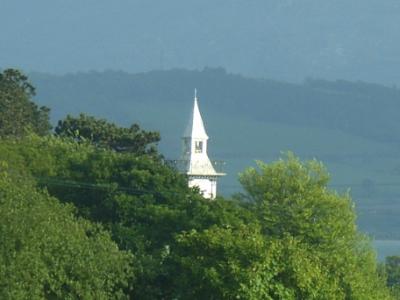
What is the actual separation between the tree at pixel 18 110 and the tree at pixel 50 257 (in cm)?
3782

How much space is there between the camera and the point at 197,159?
414ft

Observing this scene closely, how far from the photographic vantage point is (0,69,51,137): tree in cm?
10231

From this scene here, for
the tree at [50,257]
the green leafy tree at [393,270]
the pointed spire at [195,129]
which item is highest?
the pointed spire at [195,129]

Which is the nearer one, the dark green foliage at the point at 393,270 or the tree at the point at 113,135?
the tree at the point at 113,135

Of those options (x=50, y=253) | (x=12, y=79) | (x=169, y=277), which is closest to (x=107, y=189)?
(x=169, y=277)

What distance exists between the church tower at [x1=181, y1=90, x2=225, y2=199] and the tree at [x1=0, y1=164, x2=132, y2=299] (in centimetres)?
5556

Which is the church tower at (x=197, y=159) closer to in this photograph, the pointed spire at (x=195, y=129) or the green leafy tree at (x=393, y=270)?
the pointed spire at (x=195, y=129)

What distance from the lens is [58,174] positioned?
77.7m

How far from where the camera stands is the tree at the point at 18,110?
10231 cm

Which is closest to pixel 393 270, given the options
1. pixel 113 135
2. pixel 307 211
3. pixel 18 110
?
pixel 113 135

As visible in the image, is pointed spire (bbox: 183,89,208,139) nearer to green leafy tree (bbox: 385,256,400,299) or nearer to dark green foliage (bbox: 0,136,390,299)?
green leafy tree (bbox: 385,256,400,299)

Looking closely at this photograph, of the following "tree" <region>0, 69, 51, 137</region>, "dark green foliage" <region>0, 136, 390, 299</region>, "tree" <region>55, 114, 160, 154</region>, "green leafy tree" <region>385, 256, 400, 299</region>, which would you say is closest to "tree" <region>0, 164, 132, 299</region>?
"dark green foliage" <region>0, 136, 390, 299</region>

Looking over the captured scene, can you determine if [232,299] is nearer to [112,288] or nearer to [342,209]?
[112,288]

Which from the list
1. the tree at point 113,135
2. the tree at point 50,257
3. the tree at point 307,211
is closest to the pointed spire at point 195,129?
the tree at point 113,135
